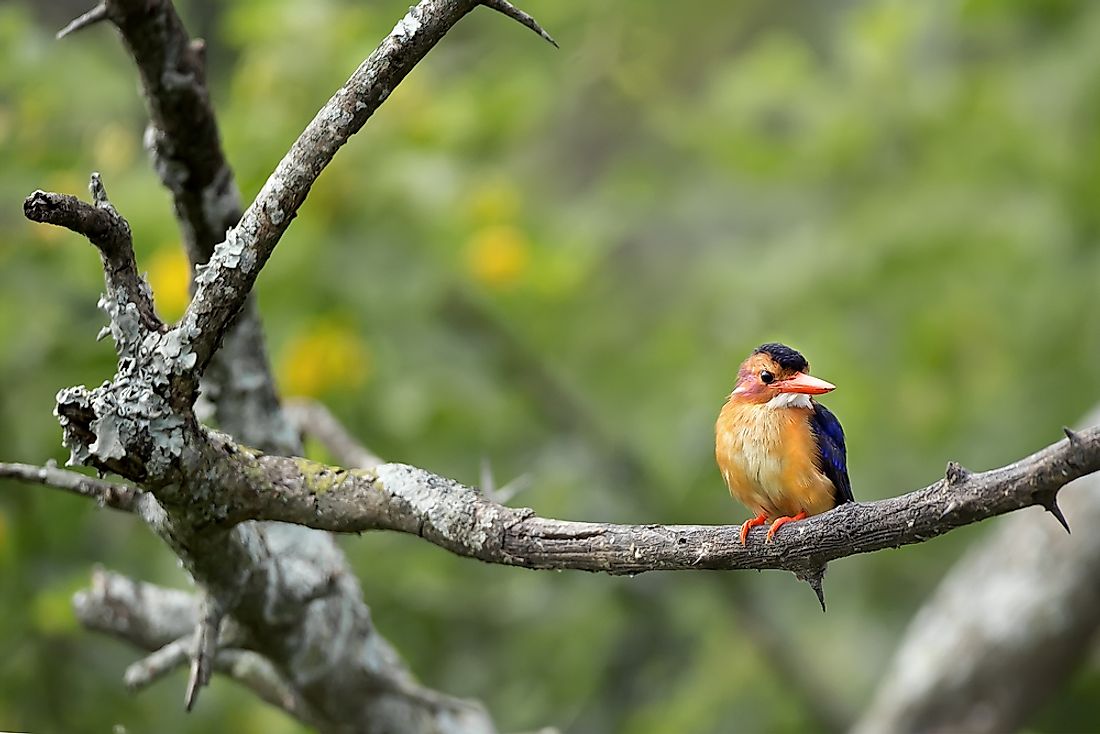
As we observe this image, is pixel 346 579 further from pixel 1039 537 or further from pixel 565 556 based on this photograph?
pixel 1039 537

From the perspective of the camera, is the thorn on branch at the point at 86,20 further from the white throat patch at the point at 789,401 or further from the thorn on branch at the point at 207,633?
the white throat patch at the point at 789,401

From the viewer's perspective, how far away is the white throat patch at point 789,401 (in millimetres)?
2877

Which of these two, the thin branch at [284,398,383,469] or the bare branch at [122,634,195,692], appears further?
the thin branch at [284,398,383,469]

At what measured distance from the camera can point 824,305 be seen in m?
5.97

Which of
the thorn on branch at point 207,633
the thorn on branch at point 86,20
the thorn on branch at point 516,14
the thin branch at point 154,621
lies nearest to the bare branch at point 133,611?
the thin branch at point 154,621

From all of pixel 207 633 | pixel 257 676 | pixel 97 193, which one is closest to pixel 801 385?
pixel 207 633

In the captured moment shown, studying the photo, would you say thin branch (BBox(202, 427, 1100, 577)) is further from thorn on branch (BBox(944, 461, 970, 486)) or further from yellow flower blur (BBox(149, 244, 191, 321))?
yellow flower blur (BBox(149, 244, 191, 321))

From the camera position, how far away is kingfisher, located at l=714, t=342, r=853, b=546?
2.78 m

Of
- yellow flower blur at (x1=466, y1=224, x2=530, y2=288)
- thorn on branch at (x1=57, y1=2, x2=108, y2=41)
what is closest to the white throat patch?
thorn on branch at (x1=57, y1=2, x2=108, y2=41)

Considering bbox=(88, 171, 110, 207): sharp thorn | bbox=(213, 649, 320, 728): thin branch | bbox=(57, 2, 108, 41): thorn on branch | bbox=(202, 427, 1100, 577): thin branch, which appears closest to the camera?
bbox=(202, 427, 1100, 577): thin branch

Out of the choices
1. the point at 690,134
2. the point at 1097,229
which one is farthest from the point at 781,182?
the point at 1097,229

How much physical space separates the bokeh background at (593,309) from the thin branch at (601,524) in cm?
201

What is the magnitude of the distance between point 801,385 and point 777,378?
0.28 feet

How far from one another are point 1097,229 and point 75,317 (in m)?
4.37
